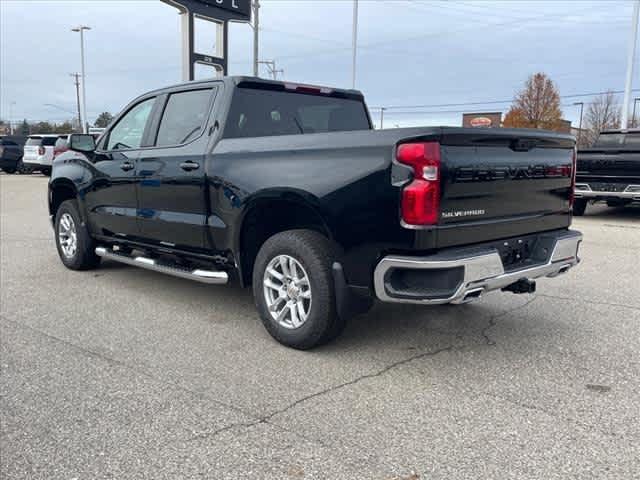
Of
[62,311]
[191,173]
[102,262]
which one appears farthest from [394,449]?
[102,262]

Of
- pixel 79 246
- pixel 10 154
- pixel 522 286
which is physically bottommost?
pixel 79 246

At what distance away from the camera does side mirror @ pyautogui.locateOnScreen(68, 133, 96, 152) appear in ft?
20.7

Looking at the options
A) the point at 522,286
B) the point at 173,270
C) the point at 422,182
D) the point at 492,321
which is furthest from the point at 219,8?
the point at 422,182

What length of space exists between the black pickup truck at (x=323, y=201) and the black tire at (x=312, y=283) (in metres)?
0.01

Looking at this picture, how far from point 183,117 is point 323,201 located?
2076 mm

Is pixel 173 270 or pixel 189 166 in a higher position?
pixel 189 166

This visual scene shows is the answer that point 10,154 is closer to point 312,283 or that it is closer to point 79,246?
point 79,246

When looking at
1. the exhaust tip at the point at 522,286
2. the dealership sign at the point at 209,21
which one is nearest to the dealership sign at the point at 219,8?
the dealership sign at the point at 209,21

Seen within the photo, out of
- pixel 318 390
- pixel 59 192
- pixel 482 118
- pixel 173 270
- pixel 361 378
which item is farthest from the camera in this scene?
pixel 482 118

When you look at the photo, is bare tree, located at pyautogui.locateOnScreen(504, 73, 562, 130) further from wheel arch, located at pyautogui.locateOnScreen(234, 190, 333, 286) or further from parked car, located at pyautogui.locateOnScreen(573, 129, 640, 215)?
wheel arch, located at pyautogui.locateOnScreen(234, 190, 333, 286)

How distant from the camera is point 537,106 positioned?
51.4 m

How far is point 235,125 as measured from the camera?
4.89 m

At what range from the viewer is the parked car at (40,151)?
24141 millimetres

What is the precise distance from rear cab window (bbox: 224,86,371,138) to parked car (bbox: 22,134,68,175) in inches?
830
